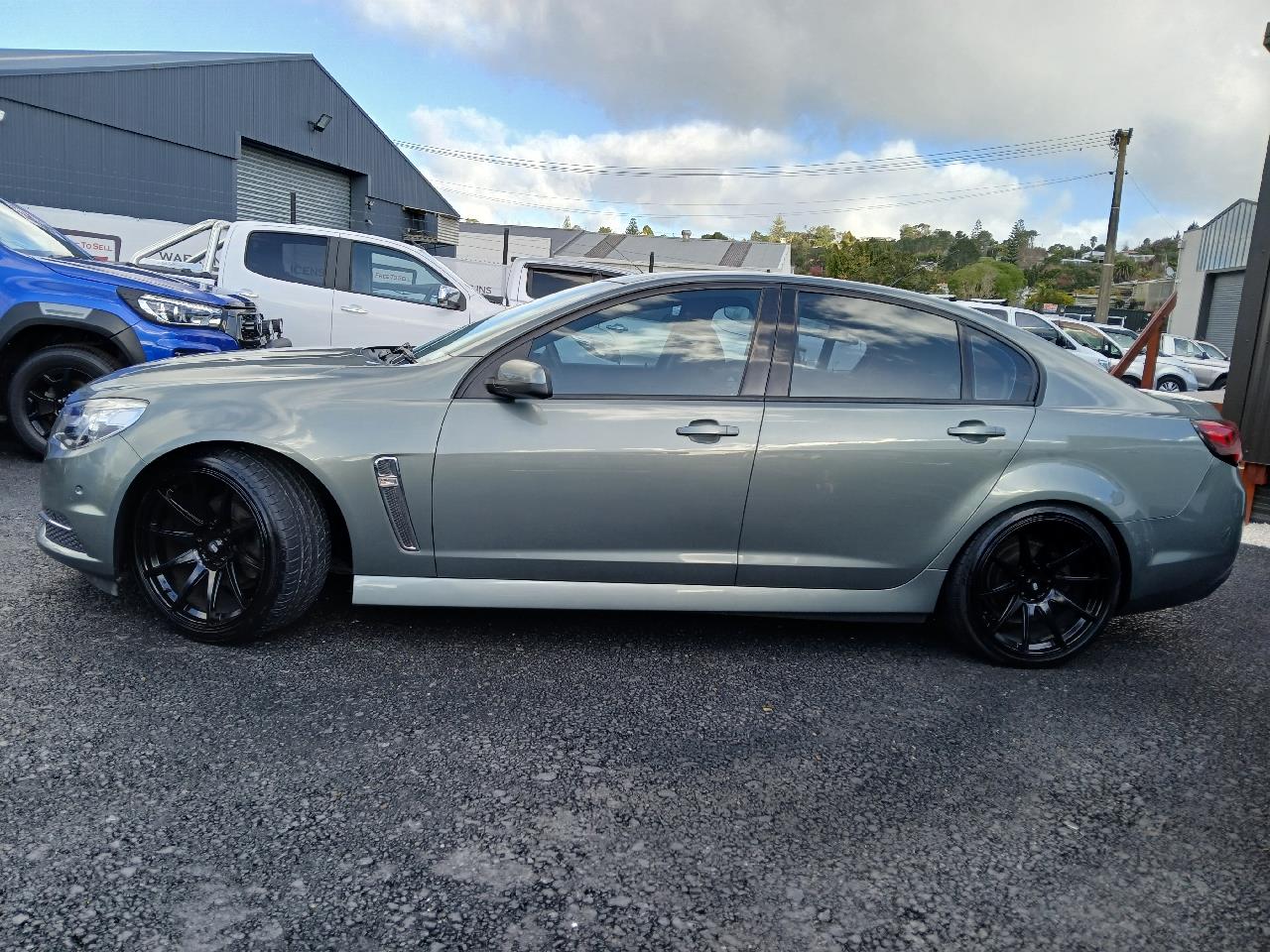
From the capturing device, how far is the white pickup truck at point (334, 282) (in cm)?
900

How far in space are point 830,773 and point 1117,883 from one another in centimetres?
78

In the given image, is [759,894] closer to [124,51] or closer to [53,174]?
[53,174]

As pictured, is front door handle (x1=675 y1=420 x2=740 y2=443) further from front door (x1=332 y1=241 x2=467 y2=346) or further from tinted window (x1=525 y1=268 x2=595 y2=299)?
tinted window (x1=525 y1=268 x2=595 y2=299)

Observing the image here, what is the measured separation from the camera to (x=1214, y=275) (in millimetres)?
33781

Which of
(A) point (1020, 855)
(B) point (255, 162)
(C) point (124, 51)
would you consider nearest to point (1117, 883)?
(A) point (1020, 855)

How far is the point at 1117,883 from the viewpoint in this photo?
2.33 m

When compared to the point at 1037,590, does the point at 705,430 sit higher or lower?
higher

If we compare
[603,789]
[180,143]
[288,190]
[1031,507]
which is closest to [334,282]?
[1031,507]

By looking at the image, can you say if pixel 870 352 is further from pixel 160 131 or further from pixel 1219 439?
pixel 160 131

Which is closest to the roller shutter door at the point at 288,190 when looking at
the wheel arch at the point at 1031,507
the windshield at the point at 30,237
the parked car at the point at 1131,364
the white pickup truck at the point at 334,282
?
the white pickup truck at the point at 334,282

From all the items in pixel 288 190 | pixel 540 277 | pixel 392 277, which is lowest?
pixel 392 277

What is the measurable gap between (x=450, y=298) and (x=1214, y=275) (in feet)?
111

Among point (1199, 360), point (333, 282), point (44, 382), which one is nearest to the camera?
point (44, 382)

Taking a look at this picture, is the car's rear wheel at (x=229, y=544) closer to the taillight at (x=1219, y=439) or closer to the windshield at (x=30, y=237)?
the taillight at (x=1219, y=439)
